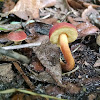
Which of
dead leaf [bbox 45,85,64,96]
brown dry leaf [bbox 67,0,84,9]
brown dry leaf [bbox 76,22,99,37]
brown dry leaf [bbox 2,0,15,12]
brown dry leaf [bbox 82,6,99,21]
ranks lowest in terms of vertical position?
dead leaf [bbox 45,85,64,96]

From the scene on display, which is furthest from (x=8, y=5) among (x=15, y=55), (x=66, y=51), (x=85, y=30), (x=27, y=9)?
(x=66, y=51)

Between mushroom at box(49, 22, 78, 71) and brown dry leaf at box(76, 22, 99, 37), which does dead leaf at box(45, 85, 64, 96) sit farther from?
brown dry leaf at box(76, 22, 99, 37)

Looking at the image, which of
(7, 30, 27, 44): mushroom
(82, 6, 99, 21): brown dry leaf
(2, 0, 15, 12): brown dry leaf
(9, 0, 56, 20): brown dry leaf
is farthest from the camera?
(82, 6, 99, 21): brown dry leaf

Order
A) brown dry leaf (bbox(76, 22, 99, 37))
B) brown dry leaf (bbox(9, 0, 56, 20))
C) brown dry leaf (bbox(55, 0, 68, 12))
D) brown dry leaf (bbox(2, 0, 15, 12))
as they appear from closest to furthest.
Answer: brown dry leaf (bbox(76, 22, 99, 37)) → brown dry leaf (bbox(9, 0, 56, 20)) → brown dry leaf (bbox(2, 0, 15, 12)) → brown dry leaf (bbox(55, 0, 68, 12))

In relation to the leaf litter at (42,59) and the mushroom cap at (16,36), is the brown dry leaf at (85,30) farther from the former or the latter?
the mushroom cap at (16,36)

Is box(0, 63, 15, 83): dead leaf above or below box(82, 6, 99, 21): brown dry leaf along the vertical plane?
below

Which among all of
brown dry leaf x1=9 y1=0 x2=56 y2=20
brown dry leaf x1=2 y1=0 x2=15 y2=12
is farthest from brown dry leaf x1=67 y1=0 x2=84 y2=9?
brown dry leaf x1=2 y1=0 x2=15 y2=12

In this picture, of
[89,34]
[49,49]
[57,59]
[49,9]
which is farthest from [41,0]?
[57,59]

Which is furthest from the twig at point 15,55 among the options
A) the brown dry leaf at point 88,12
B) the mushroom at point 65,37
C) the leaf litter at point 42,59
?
the brown dry leaf at point 88,12

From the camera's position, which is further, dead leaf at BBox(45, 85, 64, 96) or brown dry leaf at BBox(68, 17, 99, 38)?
brown dry leaf at BBox(68, 17, 99, 38)
